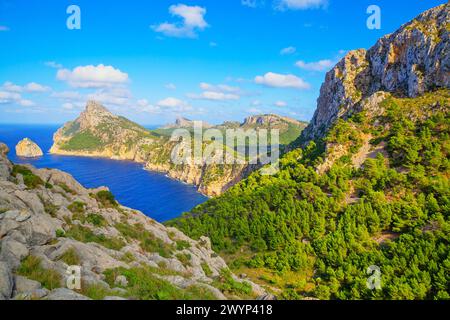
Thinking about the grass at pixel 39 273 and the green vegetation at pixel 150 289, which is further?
the green vegetation at pixel 150 289

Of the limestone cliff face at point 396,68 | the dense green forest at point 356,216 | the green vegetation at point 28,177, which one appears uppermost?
the limestone cliff face at point 396,68

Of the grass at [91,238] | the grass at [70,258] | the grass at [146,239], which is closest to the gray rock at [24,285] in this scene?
the grass at [70,258]

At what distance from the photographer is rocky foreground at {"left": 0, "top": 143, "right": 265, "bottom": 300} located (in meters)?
16.8

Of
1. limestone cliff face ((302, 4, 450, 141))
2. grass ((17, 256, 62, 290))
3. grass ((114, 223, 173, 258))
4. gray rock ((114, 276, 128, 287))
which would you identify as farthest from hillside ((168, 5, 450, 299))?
grass ((17, 256, 62, 290))

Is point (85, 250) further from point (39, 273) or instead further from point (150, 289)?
point (150, 289)

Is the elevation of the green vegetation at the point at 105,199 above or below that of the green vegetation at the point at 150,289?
above

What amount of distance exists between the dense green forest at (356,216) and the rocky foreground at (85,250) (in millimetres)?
20439

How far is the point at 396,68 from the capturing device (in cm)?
10119

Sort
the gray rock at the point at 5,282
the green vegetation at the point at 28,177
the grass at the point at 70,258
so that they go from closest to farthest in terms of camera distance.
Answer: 1. the gray rock at the point at 5,282
2. the grass at the point at 70,258
3. the green vegetation at the point at 28,177

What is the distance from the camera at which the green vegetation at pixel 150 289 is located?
18.4 m

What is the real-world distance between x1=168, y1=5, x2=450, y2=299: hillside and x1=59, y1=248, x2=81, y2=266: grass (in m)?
32.4

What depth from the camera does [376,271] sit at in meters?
44.8

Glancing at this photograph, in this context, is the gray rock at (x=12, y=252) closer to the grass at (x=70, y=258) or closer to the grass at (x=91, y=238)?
the grass at (x=70, y=258)
